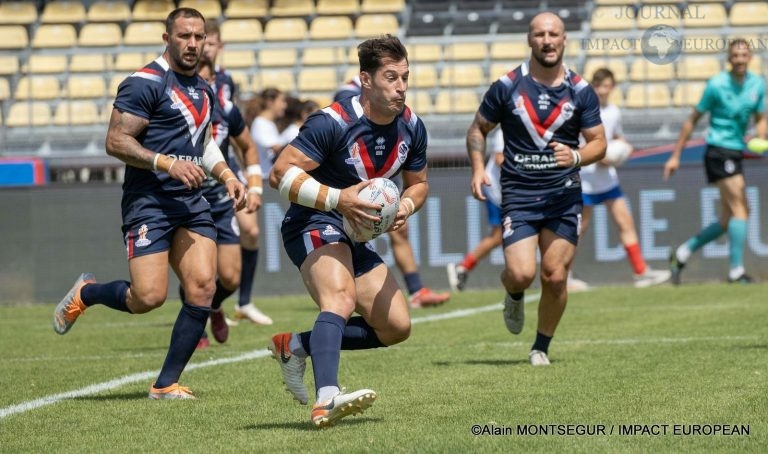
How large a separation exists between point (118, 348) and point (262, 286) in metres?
5.23

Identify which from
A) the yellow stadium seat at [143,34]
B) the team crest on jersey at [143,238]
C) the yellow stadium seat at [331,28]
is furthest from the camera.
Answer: the yellow stadium seat at [143,34]

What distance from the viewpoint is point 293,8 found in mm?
22859

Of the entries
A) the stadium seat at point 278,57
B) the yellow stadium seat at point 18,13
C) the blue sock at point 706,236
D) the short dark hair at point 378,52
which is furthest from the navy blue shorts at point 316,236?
the yellow stadium seat at point 18,13

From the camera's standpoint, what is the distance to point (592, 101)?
8727mm

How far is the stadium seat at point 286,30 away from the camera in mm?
Result: 22047

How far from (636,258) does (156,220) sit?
8314mm

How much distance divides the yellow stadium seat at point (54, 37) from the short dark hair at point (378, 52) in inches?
663

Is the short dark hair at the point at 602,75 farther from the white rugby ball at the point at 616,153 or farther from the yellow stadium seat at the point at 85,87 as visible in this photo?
the yellow stadium seat at the point at 85,87

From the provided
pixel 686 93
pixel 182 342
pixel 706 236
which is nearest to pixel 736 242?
pixel 706 236

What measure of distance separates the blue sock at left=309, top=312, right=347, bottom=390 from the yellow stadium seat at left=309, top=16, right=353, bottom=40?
51.9ft

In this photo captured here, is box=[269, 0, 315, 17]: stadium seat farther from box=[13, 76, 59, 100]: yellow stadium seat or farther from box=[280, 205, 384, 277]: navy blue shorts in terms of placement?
box=[280, 205, 384, 277]: navy blue shorts

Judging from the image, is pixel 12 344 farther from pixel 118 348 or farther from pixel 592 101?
pixel 592 101

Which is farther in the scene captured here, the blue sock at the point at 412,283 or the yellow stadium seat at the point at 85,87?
the yellow stadium seat at the point at 85,87

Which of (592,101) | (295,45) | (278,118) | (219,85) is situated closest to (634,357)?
(592,101)
